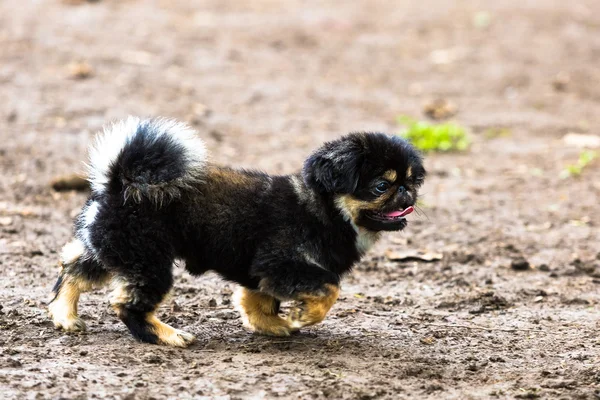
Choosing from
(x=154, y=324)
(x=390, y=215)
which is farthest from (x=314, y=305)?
(x=154, y=324)

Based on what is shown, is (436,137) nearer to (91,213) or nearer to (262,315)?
(262,315)

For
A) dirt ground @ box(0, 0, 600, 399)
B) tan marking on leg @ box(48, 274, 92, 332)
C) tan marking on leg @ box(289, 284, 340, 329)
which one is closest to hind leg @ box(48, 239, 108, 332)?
tan marking on leg @ box(48, 274, 92, 332)

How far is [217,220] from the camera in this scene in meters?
5.87

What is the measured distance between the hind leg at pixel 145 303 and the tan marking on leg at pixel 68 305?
1.39 feet

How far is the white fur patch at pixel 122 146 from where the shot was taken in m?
5.84

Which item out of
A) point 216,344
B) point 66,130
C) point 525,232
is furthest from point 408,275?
point 66,130

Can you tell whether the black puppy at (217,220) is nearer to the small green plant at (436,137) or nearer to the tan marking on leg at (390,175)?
the tan marking on leg at (390,175)

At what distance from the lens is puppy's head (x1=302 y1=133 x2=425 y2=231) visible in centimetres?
590

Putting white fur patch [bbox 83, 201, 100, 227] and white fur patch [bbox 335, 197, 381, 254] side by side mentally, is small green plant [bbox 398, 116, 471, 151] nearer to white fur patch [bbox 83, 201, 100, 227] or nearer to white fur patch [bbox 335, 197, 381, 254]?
white fur patch [bbox 335, 197, 381, 254]

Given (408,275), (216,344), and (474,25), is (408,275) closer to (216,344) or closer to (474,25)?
(216,344)

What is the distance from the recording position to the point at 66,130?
→ 37.6 feet

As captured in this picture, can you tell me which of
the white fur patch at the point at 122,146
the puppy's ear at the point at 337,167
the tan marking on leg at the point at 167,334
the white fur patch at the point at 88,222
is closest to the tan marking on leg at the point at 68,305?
the white fur patch at the point at 88,222

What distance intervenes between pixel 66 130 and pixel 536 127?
648 cm

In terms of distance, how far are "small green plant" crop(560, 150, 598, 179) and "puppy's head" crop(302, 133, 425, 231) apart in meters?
5.56
